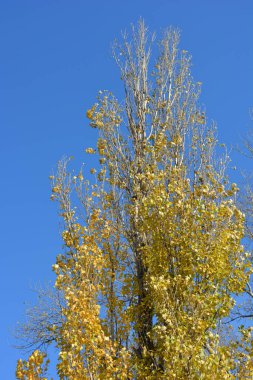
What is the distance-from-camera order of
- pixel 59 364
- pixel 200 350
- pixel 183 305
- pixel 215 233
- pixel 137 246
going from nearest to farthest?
1. pixel 59 364
2. pixel 200 350
3. pixel 183 305
4. pixel 215 233
5. pixel 137 246

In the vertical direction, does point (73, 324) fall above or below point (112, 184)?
below

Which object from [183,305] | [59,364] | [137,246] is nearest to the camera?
[59,364]

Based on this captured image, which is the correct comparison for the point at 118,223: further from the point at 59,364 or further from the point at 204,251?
the point at 59,364

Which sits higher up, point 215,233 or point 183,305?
point 215,233

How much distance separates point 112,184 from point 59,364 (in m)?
4.07

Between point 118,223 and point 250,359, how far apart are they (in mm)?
3217

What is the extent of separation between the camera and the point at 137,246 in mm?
9250

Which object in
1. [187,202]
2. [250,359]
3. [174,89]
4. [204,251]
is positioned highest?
[174,89]

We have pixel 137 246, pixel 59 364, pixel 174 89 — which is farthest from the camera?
pixel 174 89

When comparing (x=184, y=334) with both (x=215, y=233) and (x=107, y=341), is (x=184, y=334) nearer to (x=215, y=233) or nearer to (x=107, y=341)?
(x=107, y=341)

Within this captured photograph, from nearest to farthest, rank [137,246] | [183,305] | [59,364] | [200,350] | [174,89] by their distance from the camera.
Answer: [59,364] → [200,350] → [183,305] → [137,246] → [174,89]

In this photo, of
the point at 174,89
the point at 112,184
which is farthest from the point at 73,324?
the point at 174,89

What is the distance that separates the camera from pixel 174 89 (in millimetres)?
11719

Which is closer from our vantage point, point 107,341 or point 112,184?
point 107,341
